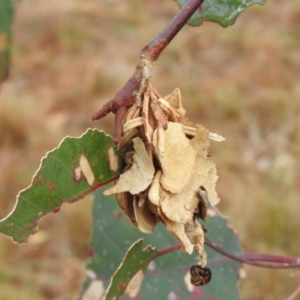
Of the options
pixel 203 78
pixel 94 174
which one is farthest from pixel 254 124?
pixel 94 174

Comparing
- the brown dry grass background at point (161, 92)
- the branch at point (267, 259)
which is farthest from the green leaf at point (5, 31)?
the brown dry grass background at point (161, 92)

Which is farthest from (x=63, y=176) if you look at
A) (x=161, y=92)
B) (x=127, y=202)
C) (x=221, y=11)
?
(x=161, y=92)

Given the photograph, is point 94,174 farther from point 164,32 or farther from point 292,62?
point 292,62

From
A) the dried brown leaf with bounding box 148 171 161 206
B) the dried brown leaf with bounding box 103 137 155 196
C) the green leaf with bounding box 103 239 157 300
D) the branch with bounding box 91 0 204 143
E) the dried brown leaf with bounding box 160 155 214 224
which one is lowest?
the green leaf with bounding box 103 239 157 300

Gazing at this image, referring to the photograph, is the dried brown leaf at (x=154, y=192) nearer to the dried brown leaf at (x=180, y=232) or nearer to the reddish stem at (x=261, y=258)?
the dried brown leaf at (x=180, y=232)

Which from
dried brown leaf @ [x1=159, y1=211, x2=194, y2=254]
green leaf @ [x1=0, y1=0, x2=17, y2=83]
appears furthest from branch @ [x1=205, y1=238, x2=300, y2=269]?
green leaf @ [x1=0, y1=0, x2=17, y2=83]

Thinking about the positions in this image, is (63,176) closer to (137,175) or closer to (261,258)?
(137,175)

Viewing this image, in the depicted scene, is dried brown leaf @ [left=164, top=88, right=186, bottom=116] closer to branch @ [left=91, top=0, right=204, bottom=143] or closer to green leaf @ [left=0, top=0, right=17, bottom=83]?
branch @ [left=91, top=0, right=204, bottom=143]
